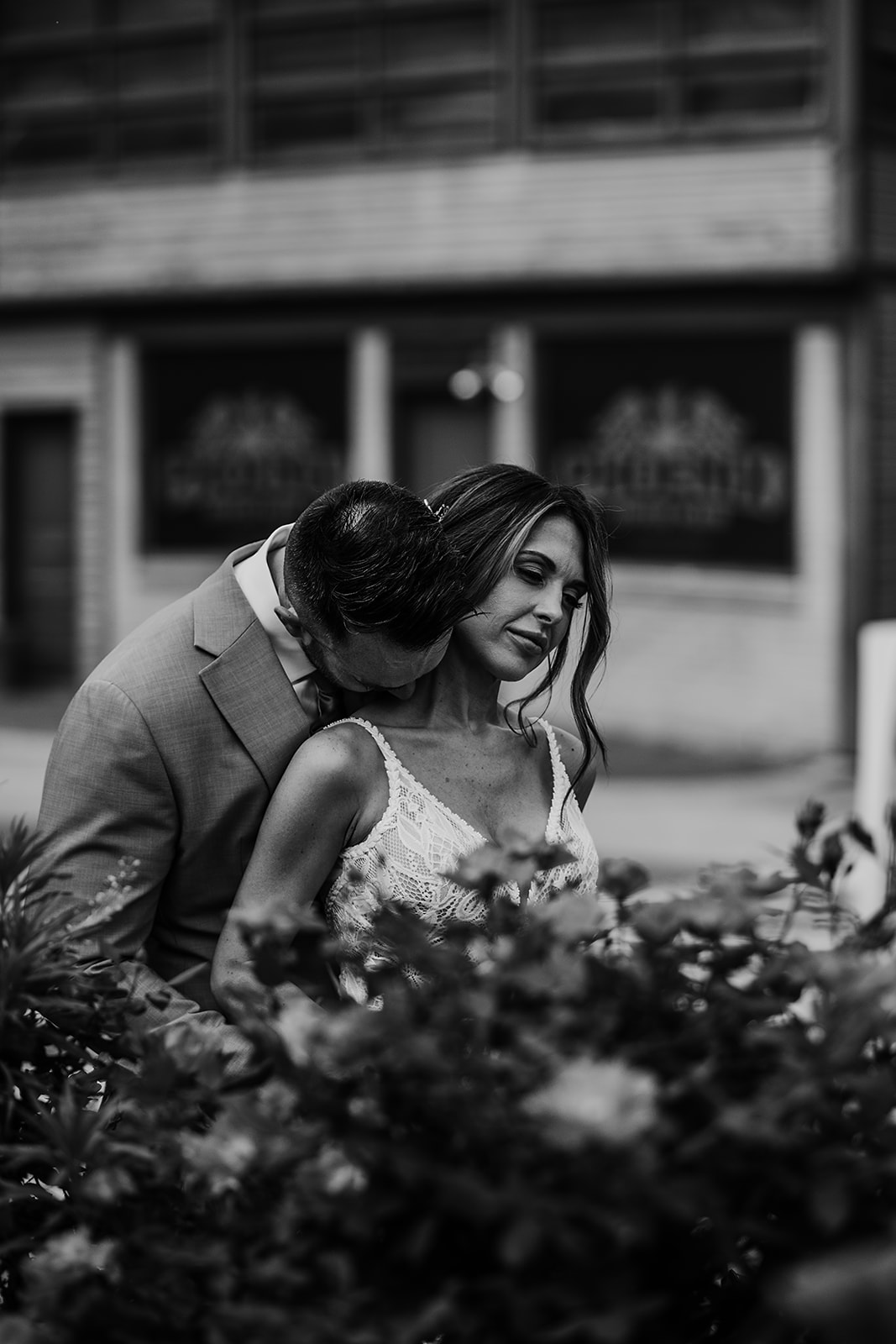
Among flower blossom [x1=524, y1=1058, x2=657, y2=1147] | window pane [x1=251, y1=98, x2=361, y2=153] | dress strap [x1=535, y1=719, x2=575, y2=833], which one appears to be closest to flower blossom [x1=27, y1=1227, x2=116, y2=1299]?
flower blossom [x1=524, y1=1058, x2=657, y2=1147]

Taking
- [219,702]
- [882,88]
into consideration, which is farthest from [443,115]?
[219,702]

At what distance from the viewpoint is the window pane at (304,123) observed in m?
15.9

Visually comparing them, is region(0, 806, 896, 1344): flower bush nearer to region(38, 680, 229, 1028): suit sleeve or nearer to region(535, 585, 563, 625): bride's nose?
region(38, 680, 229, 1028): suit sleeve

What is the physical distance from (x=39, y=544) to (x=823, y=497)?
7.41 metres

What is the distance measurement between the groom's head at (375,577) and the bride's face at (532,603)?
180 millimetres

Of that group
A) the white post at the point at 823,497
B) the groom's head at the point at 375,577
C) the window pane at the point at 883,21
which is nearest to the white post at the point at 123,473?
the white post at the point at 823,497

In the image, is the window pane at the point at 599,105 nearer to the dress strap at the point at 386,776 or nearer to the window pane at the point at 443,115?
the window pane at the point at 443,115

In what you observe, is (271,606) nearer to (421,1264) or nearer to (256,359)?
(421,1264)

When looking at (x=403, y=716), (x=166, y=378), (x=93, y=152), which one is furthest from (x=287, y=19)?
(x=403, y=716)

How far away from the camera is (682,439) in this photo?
14711 mm

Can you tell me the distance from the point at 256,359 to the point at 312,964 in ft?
49.3

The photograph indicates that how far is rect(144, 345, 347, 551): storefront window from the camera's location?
16.2 meters

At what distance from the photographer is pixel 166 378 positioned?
1684 cm

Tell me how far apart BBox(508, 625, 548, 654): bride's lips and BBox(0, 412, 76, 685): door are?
589 inches
